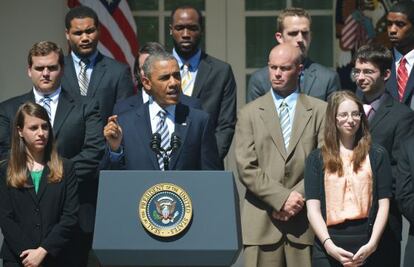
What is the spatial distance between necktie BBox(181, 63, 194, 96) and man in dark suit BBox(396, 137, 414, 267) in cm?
167

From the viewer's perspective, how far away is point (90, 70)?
907 cm

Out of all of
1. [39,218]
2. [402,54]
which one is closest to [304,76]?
[402,54]

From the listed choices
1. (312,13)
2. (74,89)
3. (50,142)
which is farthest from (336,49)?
(50,142)

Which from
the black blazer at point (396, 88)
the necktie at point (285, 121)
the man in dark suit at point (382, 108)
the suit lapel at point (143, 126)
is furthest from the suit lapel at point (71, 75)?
the black blazer at point (396, 88)

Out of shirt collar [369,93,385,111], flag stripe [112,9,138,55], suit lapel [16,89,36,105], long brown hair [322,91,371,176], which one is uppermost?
flag stripe [112,9,138,55]

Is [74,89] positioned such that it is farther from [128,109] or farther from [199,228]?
Result: [199,228]

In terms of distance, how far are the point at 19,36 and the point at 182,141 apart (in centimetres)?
388

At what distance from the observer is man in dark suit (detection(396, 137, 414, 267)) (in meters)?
8.14

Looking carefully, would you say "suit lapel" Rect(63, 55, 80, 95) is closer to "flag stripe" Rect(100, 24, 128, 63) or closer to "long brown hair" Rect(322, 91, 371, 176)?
"long brown hair" Rect(322, 91, 371, 176)

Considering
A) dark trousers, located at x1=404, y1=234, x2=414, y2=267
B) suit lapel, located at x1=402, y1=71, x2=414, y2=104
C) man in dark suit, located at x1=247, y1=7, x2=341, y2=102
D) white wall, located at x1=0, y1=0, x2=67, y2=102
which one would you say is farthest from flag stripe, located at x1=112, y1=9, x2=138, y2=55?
dark trousers, located at x1=404, y1=234, x2=414, y2=267

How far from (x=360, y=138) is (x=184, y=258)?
1949 mm

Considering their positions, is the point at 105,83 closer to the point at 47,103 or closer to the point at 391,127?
the point at 47,103

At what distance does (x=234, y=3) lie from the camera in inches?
459

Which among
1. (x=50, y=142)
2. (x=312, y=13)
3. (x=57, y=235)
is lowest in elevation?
(x=57, y=235)
